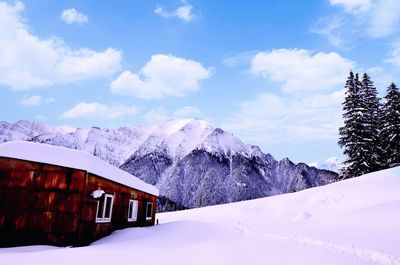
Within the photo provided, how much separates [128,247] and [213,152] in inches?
4838

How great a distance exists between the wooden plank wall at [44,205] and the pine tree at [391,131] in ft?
99.5

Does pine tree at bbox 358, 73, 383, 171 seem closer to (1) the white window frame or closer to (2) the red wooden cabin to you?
(1) the white window frame

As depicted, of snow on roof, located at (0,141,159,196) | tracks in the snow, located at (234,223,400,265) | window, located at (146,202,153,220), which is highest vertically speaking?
snow on roof, located at (0,141,159,196)

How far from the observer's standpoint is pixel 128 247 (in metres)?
11.0

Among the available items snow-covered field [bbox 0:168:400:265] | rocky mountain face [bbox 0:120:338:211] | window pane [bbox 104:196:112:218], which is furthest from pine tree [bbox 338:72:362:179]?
rocky mountain face [bbox 0:120:338:211]

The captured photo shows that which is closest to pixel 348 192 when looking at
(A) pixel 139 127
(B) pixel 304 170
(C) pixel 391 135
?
(C) pixel 391 135

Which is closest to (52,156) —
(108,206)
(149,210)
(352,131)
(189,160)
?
(108,206)

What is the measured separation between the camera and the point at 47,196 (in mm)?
12445

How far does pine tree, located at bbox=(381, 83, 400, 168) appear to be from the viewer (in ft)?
109

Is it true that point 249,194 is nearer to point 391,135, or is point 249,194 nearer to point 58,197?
point 391,135

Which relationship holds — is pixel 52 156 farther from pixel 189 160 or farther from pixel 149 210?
pixel 189 160

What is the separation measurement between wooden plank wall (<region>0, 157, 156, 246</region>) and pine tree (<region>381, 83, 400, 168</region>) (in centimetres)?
3034

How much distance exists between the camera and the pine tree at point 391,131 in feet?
109

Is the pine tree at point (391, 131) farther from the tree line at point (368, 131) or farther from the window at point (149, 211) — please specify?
the window at point (149, 211)
